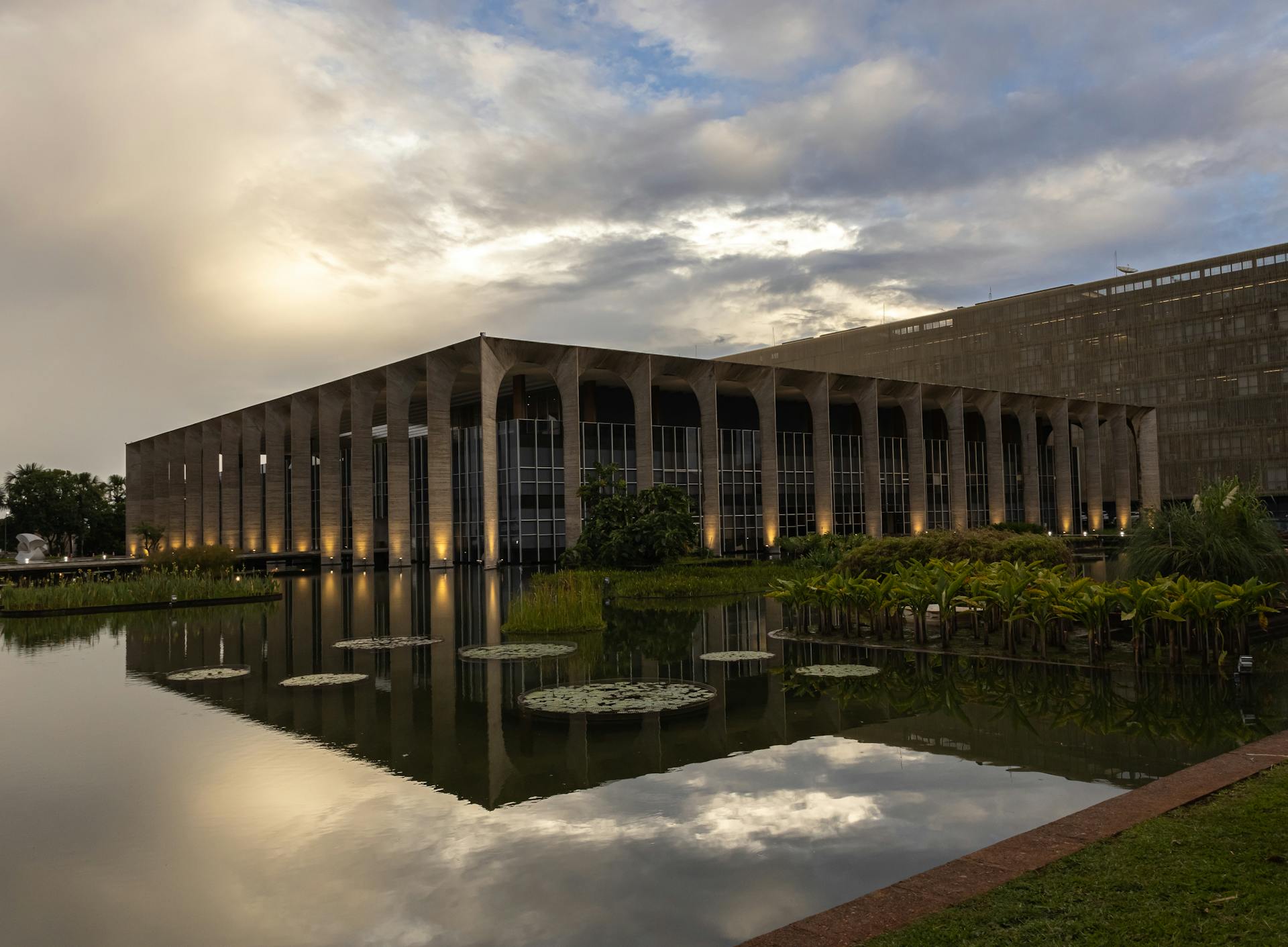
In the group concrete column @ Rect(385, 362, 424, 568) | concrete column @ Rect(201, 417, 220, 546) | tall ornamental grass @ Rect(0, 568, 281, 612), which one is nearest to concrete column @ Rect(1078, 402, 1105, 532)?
concrete column @ Rect(385, 362, 424, 568)

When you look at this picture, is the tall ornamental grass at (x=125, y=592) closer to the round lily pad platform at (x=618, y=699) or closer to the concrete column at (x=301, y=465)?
the round lily pad platform at (x=618, y=699)

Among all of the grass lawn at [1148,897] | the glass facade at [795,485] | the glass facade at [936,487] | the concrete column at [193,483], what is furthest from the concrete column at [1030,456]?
the grass lawn at [1148,897]

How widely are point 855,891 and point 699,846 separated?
1.21 metres

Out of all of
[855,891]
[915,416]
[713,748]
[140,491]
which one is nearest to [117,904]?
[855,891]

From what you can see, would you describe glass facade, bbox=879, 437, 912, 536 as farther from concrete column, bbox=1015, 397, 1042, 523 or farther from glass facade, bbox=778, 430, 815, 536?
concrete column, bbox=1015, 397, 1042, 523

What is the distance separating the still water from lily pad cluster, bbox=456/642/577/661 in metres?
0.72

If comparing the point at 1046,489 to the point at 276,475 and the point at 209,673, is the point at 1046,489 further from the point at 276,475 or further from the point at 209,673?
the point at 209,673

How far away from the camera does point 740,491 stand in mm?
63312

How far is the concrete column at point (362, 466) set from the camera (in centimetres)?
5606

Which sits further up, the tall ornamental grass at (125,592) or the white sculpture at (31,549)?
the white sculpture at (31,549)

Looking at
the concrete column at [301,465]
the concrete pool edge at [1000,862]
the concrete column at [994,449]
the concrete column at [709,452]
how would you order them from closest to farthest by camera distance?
1. the concrete pool edge at [1000,862]
2. the concrete column at [709,452]
3. the concrete column at [301,465]
4. the concrete column at [994,449]

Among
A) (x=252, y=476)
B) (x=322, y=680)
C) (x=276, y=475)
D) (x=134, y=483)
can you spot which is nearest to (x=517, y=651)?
(x=322, y=680)

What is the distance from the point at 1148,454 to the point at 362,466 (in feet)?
220

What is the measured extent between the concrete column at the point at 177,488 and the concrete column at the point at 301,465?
76.3 ft
